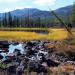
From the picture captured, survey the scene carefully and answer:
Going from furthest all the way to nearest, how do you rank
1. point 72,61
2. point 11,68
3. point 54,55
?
point 54,55 → point 72,61 → point 11,68

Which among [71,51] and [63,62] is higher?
[71,51]

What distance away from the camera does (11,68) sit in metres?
7.05

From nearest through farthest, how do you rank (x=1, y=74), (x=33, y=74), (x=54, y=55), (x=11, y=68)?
(x=1, y=74), (x=33, y=74), (x=11, y=68), (x=54, y=55)

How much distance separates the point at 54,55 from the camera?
423 inches

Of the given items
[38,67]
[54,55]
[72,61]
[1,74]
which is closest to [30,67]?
[38,67]

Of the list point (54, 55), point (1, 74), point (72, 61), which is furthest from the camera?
point (54, 55)

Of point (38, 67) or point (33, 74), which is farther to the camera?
point (38, 67)

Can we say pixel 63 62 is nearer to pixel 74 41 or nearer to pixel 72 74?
pixel 72 74

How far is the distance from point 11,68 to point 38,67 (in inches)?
25.1

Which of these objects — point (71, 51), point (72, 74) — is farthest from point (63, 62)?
point (72, 74)

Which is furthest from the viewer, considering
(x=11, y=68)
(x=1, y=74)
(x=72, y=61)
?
(x=72, y=61)

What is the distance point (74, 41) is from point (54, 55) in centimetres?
480

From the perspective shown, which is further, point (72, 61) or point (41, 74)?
point (72, 61)

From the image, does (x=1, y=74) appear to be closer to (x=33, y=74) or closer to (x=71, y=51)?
(x=33, y=74)
